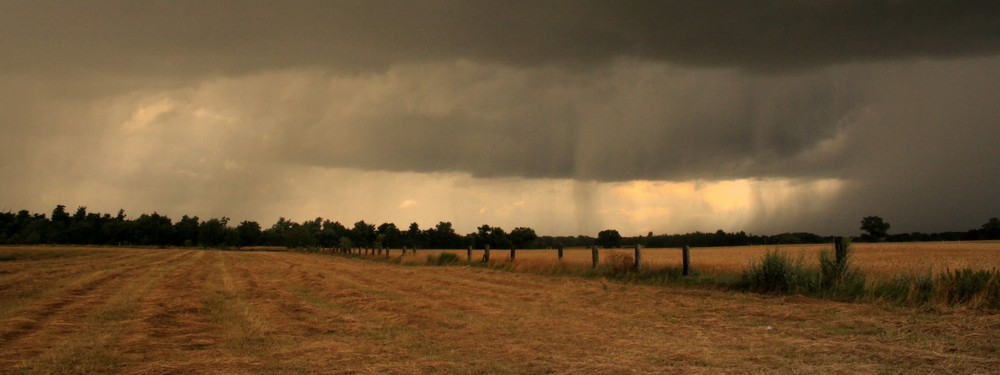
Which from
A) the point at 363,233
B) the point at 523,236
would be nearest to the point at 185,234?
the point at 363,233

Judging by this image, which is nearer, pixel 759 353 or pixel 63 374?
pixel 63 374

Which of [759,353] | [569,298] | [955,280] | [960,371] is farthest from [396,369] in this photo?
[955,280]

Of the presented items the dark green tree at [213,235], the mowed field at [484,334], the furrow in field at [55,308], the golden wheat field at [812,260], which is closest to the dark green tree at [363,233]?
the dark green tree at [213,235]

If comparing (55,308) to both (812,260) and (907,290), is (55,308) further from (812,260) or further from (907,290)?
(812,260)

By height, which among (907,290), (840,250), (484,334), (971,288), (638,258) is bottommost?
(484,334)

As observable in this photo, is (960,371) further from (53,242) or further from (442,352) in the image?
(53,242)

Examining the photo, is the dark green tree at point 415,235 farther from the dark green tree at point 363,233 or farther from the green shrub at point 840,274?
the green shrub at point 840,274

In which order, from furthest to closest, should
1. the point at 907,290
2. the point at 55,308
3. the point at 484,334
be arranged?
the point at 55,308 → the point at 907,290 → the point at 484,334

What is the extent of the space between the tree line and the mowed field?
314 ft

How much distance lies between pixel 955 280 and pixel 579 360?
10.0 meters

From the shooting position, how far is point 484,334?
31.7 ft

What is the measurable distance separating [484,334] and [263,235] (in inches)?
6384

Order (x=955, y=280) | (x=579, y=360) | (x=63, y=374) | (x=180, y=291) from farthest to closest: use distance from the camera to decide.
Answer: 1. (x=180, y=291)
2. (x=955, y=280)
3. (x=579, y=360)
4. (x=63, y=374)

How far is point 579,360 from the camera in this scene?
→ 7449 mm
